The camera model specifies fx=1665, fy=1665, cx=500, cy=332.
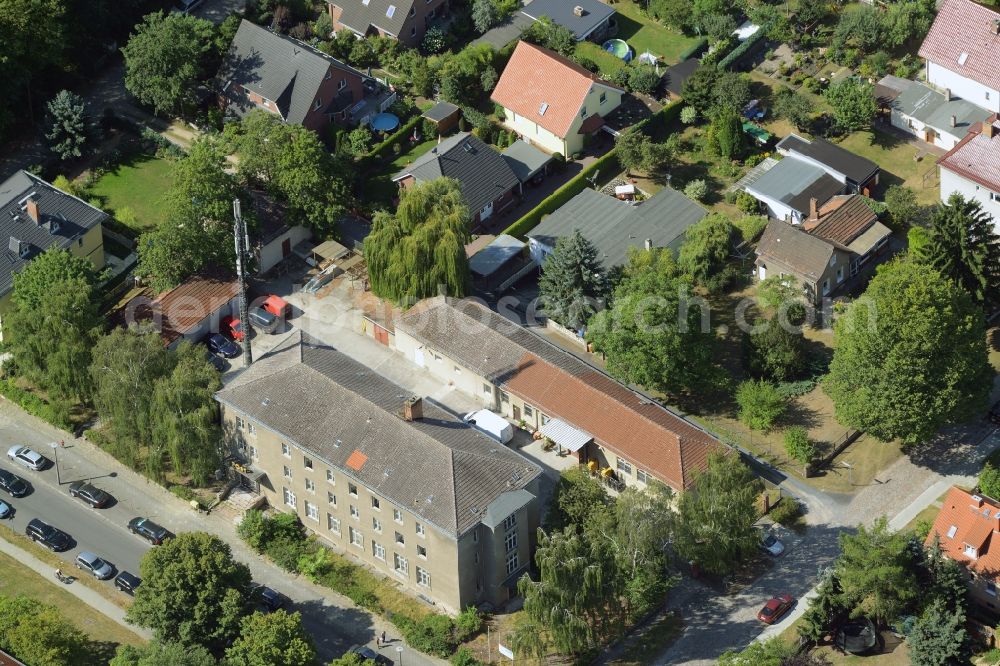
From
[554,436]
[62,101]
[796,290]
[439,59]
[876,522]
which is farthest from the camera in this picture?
[439,59]

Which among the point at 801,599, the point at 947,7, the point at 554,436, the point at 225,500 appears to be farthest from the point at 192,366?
the point at 947,7

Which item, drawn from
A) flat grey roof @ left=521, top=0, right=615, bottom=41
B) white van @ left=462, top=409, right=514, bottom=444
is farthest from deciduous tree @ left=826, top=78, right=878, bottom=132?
white van @ left=462, top=409, right=514, bottom=444

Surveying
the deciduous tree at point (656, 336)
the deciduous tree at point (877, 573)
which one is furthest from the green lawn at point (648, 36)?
the deciduous tree at point (877, 573)

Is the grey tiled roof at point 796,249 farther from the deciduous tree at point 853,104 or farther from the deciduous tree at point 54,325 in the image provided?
Result: the deciduous tree at point 54,325

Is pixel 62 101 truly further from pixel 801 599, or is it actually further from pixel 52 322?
pixel 801 599

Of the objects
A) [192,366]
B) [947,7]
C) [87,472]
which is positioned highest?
[947,7]

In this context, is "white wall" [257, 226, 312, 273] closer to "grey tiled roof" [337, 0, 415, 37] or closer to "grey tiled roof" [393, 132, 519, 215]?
"grey tiled roof" [393, 132, 519, 215]
